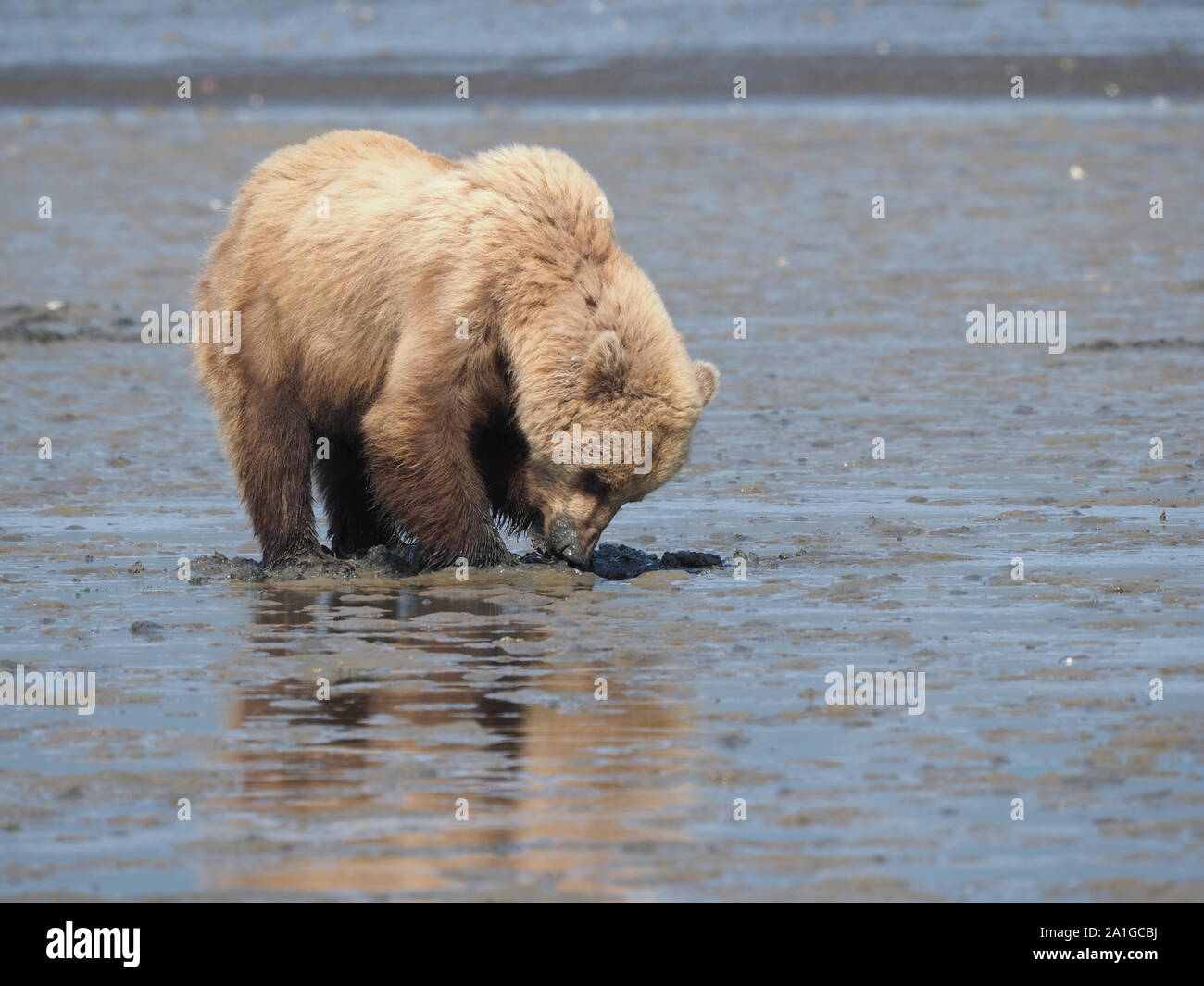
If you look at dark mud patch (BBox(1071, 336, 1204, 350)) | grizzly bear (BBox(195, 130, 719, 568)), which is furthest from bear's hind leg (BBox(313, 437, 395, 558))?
dark mud patch (BBox(1071, 336, 1204, 350))

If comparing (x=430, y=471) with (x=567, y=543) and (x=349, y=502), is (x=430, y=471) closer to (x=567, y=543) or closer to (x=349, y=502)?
(x=567, y=543)

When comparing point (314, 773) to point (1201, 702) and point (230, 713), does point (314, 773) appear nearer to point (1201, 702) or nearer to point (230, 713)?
point (230, 713)

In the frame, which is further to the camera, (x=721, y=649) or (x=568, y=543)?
(x=568, y=543)

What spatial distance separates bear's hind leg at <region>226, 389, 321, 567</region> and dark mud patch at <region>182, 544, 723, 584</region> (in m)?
0.10

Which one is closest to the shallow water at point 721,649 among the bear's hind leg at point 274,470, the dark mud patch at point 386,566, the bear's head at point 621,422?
the dark mud patch at point 386,566

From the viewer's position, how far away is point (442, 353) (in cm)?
827

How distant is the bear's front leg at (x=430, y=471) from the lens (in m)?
8.29

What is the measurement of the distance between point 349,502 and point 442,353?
1.40 m

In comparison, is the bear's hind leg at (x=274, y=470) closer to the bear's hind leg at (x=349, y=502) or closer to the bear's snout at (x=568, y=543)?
the bear's hind leg at (x=349, y=502)

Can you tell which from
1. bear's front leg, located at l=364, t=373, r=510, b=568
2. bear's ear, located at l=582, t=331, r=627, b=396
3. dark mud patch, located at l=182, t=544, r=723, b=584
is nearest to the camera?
bear's ear, located at l=582, t=331, r=627, b=396

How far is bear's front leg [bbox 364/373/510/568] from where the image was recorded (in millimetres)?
8289

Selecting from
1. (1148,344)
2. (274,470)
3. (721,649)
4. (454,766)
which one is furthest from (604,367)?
(1148,344)

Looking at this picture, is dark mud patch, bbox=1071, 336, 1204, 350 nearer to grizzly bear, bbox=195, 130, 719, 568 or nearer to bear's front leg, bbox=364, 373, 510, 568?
grizzly bear, bbox=195, 130, 719, 568
